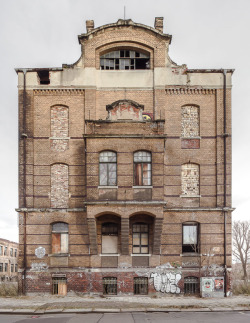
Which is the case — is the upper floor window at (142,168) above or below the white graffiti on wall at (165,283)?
above

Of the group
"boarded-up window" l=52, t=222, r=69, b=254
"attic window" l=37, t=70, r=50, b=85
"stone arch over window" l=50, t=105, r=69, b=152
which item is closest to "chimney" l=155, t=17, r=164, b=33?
"attic window" l=37, t=70, r=50, b=85

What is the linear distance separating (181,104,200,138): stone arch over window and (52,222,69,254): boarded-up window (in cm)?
914

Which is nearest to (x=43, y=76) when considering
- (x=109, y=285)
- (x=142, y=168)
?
(x=142, y=168)

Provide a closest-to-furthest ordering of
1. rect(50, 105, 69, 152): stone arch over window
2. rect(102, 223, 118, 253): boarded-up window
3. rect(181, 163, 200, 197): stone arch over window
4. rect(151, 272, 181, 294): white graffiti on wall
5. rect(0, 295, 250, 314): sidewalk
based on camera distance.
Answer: rect(0, 295, 250, 314): sidewalk < rect(151, 272, 181, 294): white graffiti on wall < rect(102, 223, 118, 253): boarded-up window < rect(181, 163, 200, 197): stone arch over window < rect(50, 105, 69, 152): stone arch over window

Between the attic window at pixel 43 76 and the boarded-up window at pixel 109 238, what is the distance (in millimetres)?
9763

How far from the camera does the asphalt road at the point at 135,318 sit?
13.7m

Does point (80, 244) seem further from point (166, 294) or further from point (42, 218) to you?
point (166, 294)

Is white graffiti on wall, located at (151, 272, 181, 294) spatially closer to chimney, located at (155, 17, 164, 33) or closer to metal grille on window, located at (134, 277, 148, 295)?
metal grille on window, located at (134, 277, 148, 295)

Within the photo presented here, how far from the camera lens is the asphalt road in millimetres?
13701

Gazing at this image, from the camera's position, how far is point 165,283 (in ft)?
67.4

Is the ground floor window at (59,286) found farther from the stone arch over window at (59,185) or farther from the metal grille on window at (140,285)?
the stone arch over window at (59,185)

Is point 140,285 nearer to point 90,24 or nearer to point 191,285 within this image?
point 191,285

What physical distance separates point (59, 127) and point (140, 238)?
27.4 feet

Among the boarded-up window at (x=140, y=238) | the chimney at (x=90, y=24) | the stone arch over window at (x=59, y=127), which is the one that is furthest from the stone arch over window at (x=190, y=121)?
the chimney at (x=90, y=24)
